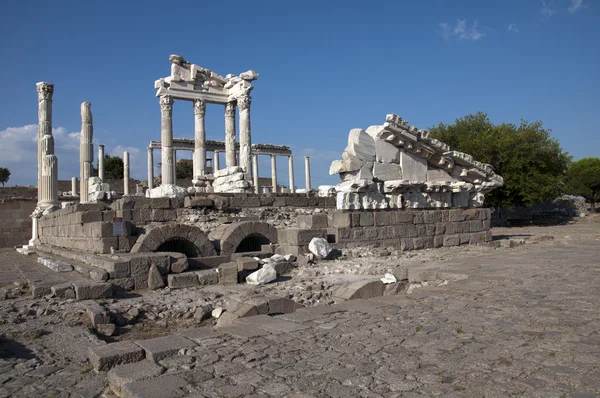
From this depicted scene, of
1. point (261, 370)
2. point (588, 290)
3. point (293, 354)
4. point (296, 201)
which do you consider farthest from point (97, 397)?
point (296, 201)

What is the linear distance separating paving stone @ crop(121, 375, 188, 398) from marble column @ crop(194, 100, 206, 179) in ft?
67.0

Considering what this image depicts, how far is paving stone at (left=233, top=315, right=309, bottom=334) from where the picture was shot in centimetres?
464

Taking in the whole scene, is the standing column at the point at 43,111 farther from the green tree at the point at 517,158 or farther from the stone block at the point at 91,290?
the green tree at the point at 517,158

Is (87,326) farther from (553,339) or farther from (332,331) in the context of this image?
(553,339)

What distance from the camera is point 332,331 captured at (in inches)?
179

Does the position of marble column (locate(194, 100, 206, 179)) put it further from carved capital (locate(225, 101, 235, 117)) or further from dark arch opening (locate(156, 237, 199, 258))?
dark arch opening (locate(156, 237, 199, 258))

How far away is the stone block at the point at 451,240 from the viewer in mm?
12516

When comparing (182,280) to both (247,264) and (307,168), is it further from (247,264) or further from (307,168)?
(307,168)

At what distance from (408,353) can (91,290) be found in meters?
5.31

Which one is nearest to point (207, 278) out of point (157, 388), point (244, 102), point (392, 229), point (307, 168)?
point (392, 229)

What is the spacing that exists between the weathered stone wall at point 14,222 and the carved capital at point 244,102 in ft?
45.1

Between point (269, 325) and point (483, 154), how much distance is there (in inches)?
882

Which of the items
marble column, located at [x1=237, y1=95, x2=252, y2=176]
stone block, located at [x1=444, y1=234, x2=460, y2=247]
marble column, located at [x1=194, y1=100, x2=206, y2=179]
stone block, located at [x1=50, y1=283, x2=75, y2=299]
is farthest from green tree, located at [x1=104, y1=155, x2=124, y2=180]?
stone block, located at [x1=50, y1=283, x2=75, y2=299]

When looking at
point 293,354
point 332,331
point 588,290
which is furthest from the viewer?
point 588,290
